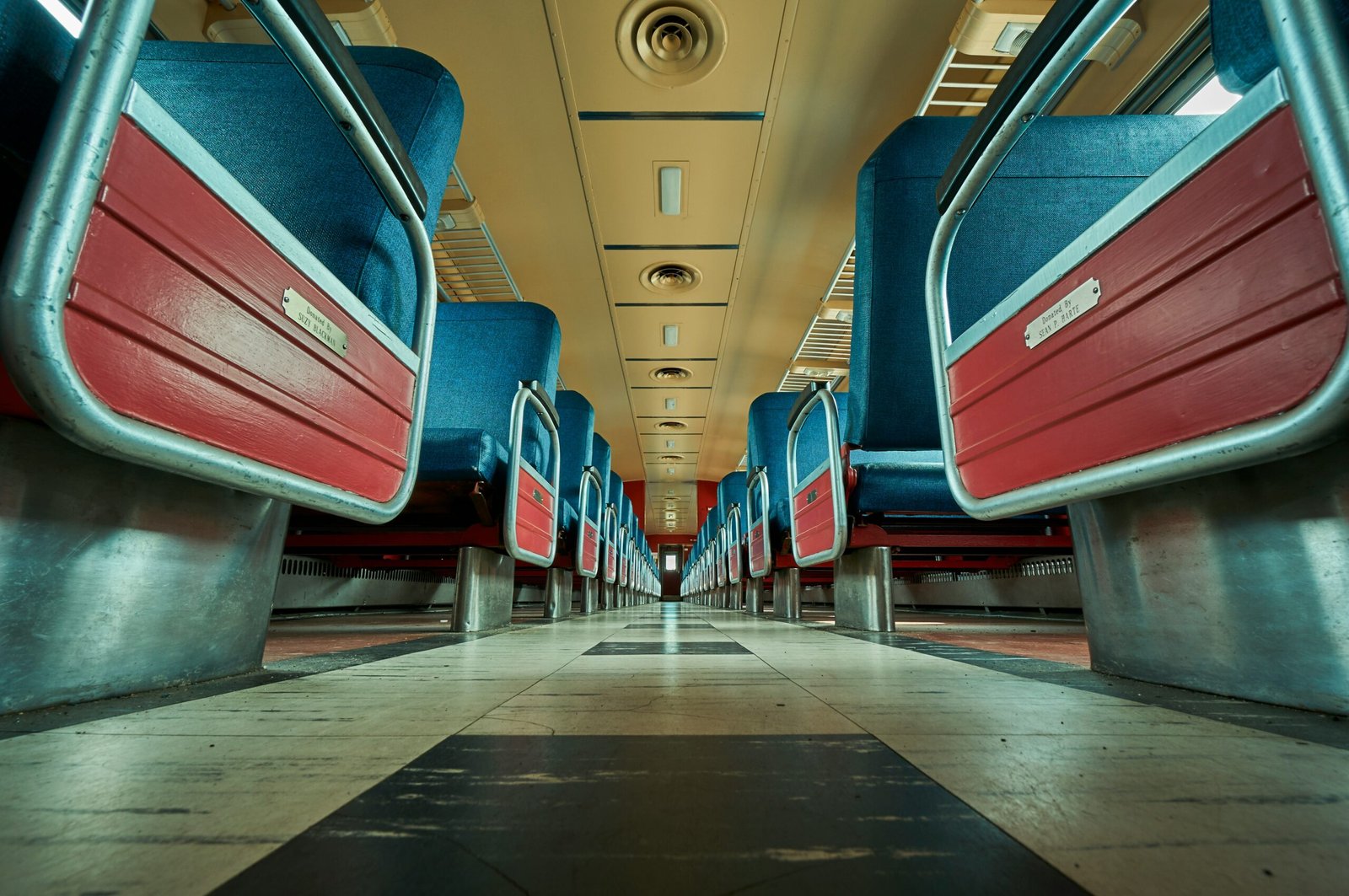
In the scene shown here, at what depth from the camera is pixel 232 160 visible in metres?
1.23

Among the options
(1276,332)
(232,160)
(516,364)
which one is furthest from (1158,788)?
(516,364)

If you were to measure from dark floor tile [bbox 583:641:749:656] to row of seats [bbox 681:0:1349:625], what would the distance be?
1.76 feet

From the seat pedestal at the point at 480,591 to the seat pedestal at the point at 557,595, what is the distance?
38.8 inches

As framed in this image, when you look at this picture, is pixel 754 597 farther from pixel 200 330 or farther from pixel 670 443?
pixel 670 443

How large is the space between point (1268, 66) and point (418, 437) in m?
1.51

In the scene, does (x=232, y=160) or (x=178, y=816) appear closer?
(x=178, y=816)

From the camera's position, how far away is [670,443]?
10844 millimetres

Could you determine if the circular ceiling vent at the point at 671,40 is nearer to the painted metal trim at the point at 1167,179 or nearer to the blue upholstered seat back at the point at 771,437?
the blue upholstered seat back at the point at 771,437

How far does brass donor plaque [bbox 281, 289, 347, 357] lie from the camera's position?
0.89 meters

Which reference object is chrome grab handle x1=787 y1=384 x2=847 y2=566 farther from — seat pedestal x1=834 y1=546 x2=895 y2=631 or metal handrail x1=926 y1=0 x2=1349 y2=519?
metal handrail x1=926 y1=0 x2=1349 y2=519

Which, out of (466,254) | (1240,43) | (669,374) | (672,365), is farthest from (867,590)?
(669,374)

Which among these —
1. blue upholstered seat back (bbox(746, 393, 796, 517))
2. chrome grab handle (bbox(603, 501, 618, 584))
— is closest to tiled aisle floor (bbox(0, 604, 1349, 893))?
blue upholstered seat back (bbox(746, 393, 796, 517))

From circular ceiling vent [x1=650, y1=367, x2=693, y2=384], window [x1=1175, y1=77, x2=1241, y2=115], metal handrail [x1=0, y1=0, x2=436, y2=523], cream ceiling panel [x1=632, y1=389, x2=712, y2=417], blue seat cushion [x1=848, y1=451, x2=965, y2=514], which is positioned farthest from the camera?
cream ceiling panel [x1=632, y1=389, x2=712, y2=417]

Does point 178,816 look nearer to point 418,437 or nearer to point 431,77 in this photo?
point 418,437
